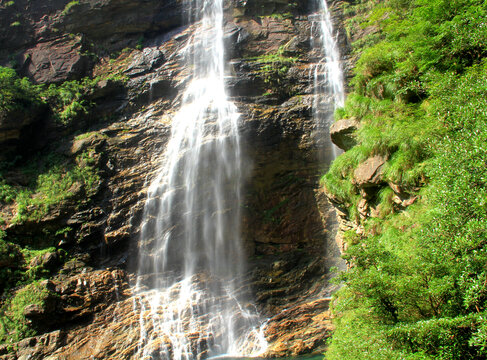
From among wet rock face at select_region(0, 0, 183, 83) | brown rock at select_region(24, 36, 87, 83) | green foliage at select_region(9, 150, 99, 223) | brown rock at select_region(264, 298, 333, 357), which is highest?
wet rock face at select_region(0, 0, 183, 83)

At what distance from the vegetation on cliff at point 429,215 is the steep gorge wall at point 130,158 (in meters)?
8.25

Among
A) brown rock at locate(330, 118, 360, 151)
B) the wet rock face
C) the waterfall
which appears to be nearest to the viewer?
brown rock at locate(330, 118, 360, 151)

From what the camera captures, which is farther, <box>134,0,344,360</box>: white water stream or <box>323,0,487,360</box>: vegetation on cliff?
<box>134,0,344,360</box>: white water stream

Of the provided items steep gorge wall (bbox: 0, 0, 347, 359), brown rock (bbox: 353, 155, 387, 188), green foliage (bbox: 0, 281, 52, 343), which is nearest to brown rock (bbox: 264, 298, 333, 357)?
steep gorge wall (bbox: 0, 0, 347, 359)

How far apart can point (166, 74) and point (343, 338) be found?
2022cm

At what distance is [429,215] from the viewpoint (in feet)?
17.6

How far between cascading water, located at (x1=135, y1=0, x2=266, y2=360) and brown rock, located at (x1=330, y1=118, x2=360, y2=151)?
24.5ft

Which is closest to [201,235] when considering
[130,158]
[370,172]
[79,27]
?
[130,158]

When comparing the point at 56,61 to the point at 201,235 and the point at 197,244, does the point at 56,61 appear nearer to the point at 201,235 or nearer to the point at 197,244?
the point at 201,235

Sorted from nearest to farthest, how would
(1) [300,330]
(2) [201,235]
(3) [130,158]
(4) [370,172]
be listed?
(4) [370,172] → (1) [300,330] → (2) [201,235] → (3) [130,158]

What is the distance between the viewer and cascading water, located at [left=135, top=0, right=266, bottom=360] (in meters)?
14.1

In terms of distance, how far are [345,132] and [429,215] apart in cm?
630

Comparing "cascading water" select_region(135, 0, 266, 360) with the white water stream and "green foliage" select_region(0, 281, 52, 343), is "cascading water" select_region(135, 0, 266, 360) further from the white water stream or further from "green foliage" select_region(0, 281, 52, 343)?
"green foliage" select_region(0, 281, 52, 343)

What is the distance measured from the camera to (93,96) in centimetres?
2227
